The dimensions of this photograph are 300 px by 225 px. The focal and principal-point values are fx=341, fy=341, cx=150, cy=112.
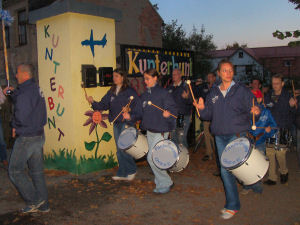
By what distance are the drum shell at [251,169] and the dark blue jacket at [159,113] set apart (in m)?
1.46

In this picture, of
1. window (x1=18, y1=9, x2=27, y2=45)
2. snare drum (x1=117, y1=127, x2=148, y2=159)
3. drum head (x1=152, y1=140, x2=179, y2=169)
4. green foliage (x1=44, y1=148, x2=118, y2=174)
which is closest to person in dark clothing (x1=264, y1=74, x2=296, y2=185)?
drum head (x1=152, y1=140, x2=179, y2=169)

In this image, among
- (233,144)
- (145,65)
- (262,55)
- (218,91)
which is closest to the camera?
(233,144)

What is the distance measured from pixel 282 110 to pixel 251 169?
2199 mm

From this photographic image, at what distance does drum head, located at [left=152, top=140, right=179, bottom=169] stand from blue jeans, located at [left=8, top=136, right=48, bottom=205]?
5.17ft

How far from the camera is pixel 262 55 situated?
185ft

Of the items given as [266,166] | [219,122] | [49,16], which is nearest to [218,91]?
[219,122]

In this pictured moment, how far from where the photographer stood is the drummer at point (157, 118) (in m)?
5.14

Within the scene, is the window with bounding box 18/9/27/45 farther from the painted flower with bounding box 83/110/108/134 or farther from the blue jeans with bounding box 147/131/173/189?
the blue jeans with bounding box 147/131/173/189

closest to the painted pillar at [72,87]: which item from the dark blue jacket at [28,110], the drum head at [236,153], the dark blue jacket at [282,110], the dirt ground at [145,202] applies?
the dirt ground at [145,202]

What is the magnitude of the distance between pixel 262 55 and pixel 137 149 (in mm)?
55384

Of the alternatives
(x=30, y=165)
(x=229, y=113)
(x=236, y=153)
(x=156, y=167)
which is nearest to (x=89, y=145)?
(x=156, y=167)

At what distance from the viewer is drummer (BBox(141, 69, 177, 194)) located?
514 centimetres

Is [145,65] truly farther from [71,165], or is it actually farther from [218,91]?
[218,91]

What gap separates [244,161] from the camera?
3.85 meters
